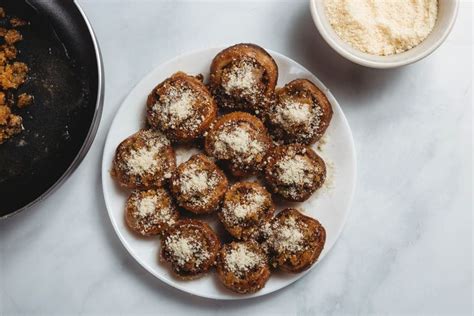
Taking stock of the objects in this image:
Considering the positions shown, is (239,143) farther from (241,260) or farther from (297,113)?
(241,260)

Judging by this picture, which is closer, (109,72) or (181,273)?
(181,273)

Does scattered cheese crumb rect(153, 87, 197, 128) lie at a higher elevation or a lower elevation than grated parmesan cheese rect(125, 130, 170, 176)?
higher

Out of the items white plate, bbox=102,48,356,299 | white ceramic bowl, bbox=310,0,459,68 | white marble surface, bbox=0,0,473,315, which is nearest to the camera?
white ceramic bowl, bbox=310,0,459,68

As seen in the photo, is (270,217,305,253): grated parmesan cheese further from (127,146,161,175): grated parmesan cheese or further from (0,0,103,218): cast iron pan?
(0,0,103,218): cast iron pan

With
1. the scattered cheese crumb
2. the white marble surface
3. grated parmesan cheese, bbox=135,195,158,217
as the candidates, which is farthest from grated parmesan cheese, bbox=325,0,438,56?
grated parmesan cheese, bbox=135,195,158,217

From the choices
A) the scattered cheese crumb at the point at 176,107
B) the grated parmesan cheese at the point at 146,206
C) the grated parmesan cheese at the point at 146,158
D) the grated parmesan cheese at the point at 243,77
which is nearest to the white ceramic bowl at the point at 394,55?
the grated parmesan cheese at the point at 243,77

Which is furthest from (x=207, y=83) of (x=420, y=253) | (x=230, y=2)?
(x=420, y=253)

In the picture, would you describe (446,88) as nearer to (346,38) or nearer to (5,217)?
(346,38)
